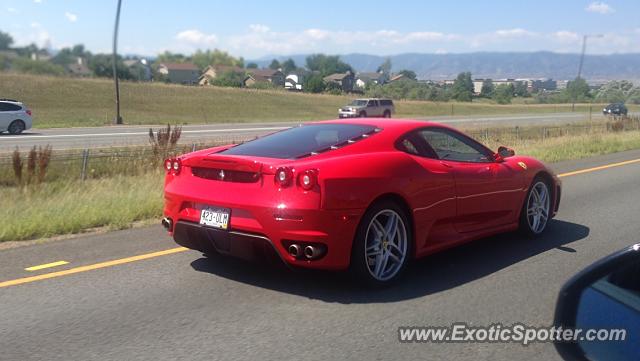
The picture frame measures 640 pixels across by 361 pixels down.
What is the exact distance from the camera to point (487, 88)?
46.7 ft

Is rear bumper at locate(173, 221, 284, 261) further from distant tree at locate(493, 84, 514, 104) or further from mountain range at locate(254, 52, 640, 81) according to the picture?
mountain range at locate(254, 52, 640, 81)

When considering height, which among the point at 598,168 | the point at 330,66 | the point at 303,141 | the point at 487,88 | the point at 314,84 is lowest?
the point at 598,168

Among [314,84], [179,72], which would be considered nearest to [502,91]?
[314,84]

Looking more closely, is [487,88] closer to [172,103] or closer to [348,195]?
[348,195]

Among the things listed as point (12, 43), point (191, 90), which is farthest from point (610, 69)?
point (12, 43)

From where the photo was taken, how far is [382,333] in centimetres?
449

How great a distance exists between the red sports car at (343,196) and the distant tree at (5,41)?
189ft

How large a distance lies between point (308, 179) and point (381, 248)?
94 cm

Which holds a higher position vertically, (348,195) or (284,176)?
(284,176)

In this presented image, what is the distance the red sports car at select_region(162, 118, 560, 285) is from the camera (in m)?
5.06

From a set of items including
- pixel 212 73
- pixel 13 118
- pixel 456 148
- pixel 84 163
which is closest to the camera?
pixel 456 148

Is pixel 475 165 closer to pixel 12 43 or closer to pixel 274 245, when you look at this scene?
pixel 274 245

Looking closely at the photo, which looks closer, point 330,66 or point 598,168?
point 598,168

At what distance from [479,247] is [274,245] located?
2860 mm
